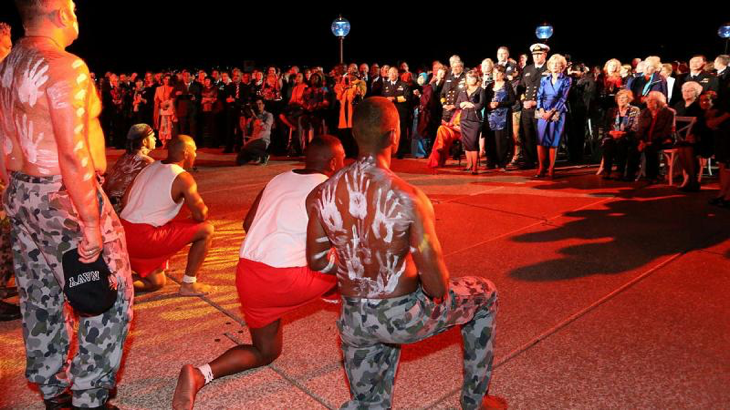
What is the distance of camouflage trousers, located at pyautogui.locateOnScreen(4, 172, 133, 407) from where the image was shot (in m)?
2.49

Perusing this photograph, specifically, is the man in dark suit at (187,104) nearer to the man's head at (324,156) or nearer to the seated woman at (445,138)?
the seated woman at (445,138)

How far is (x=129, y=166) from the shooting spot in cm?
469

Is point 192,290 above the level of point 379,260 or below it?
below

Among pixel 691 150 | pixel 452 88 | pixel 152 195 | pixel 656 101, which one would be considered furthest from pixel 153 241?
pixel 656 101

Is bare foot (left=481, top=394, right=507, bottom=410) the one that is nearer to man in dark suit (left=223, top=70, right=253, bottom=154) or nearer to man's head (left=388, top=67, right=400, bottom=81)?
man's head (left=388, top=67, right=400, bottom=81)

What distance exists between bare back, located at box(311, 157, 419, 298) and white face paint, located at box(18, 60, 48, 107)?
1.22 metres

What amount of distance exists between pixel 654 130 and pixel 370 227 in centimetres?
788

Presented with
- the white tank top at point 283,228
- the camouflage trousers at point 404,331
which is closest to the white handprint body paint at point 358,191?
the camouflage trousers at point 404,331

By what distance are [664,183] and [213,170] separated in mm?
7674

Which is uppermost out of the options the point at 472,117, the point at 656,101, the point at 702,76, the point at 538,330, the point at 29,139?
the point at 702,76

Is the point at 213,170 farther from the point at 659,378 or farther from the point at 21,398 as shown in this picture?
the point at 659,378

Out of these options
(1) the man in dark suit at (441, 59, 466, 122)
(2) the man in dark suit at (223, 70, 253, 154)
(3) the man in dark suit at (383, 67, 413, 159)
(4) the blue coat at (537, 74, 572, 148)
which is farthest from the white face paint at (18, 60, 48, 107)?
(2) the man in dark suit at (223, 70, 253, 154)

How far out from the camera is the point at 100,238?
248 centimetres

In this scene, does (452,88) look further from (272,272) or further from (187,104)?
(272,272)
